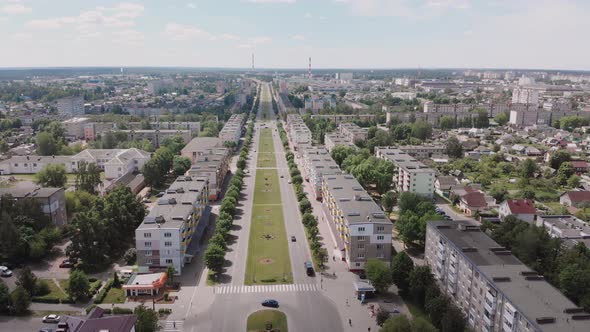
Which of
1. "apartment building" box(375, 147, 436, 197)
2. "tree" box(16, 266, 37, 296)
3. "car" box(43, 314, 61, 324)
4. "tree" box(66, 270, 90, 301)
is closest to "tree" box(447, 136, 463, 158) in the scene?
"apartment building" box(375, 147, 436, 197)

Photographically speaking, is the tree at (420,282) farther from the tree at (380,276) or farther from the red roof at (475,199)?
the red roof at (475,199)

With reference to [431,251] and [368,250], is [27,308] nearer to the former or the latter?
[368,250]

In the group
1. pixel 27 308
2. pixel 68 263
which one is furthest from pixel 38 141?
pixel 27 308

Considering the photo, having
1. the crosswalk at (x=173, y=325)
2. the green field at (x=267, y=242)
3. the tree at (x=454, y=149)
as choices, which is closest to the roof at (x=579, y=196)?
the tree at (x=454, y=149)

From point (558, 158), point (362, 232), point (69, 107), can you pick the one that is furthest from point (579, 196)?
point (69, 107)

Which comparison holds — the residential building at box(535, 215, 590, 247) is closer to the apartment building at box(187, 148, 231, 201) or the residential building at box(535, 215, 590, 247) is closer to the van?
the van

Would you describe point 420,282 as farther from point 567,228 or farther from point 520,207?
point 520,207
